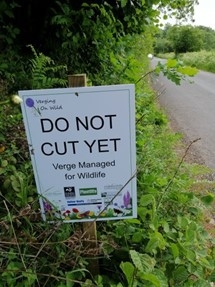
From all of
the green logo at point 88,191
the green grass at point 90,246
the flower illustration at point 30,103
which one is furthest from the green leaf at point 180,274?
the flower illustration at point 30,103

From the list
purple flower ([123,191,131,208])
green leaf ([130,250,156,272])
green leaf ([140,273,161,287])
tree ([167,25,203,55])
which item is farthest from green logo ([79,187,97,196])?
tree ([167,25,203,55])

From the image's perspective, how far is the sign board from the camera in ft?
4.25

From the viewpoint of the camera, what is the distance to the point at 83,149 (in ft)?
4.51

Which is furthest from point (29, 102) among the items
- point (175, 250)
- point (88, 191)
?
point (175, 250)

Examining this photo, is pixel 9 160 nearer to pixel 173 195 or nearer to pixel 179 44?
pixel 173 195

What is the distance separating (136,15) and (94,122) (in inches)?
93.5

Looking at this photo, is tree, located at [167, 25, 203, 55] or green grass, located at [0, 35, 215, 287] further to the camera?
tree, located at [167, 25, 203, 55]

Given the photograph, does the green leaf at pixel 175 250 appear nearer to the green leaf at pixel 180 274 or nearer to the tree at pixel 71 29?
the green leaf at pixel 180 274

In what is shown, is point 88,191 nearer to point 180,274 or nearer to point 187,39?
point 180,274

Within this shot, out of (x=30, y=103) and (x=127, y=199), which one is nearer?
(x=30, y=103)

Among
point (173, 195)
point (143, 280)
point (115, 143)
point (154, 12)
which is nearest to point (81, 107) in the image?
point (115, 143)

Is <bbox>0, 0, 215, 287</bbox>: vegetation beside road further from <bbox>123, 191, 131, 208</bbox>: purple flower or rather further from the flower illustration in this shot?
<bbox>123, 191, 131, 208</bbox>: purple flower

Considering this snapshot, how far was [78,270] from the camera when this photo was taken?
53.7 inches

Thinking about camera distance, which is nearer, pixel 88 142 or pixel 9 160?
pixel 88 142
